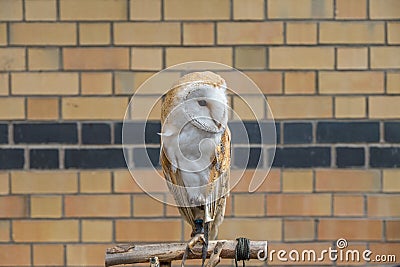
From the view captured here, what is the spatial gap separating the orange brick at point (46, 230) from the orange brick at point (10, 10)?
0.74 meters

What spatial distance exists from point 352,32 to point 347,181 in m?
0.54

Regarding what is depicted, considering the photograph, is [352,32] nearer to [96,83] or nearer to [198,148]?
[96,83]

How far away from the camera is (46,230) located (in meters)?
3.11

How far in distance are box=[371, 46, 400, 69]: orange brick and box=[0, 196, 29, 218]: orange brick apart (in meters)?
1.35

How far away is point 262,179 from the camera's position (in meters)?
2.96

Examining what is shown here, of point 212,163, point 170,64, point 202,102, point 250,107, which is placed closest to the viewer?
point 202,102

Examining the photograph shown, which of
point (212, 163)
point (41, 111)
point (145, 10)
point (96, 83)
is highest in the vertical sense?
point (145, 10)

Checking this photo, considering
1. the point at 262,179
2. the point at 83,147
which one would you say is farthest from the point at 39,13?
the point at 262,179

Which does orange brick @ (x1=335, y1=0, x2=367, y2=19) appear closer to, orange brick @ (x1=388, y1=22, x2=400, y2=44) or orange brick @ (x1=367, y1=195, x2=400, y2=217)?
orange brick @ (x1=388, y1=22, x2=400, y2=44)

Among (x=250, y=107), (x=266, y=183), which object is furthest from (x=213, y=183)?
(x=266, y=183)

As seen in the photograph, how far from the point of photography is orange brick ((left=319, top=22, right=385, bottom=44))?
3.08 m

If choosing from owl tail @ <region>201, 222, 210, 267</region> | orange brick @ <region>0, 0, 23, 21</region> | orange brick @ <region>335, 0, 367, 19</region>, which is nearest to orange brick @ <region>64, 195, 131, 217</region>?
orange brick @ <region>0, 0, 23, 21</region>

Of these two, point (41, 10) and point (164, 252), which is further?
point (41, 10)

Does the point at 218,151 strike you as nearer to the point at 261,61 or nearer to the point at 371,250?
the point at 261,61
